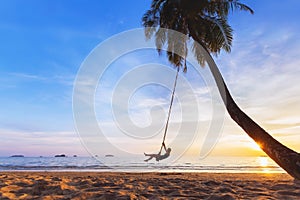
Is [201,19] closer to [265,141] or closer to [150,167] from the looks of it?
[265,141]

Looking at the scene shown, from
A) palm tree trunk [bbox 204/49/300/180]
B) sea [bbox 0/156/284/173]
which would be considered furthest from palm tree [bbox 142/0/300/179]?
sea [bbox 0/156/284/173]

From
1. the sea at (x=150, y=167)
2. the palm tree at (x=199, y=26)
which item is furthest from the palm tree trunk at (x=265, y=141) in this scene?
the sea at (x=150, y=167)

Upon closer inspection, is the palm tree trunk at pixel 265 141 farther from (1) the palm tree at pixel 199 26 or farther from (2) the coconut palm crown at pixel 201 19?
(2) the coconut palm crown at pixel 201 19

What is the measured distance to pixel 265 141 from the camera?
4.57m

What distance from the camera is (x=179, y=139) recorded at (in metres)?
11.4

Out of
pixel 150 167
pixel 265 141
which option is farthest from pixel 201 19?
pixel 150 167

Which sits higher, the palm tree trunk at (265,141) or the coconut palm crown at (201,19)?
the coconut palm crown at (201,19)

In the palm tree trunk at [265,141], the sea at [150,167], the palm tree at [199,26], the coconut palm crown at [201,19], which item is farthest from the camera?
the sea at [150,167]

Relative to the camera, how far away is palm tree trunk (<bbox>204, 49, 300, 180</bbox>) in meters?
3.97

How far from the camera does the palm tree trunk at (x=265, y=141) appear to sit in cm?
397

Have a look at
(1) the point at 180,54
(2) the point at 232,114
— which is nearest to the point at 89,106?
(1) the point at 180,54

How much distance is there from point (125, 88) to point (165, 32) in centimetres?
220

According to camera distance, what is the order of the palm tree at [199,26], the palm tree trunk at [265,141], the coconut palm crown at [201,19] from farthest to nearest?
the coconut palm crown at [201,19]
the palm tree at [199,26]
the palm tree trunk at [265,141]

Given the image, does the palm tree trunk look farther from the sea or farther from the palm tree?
the sea
